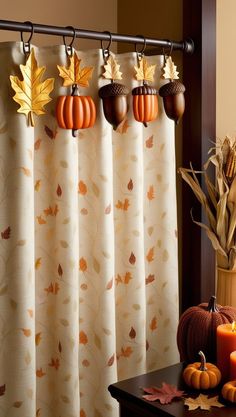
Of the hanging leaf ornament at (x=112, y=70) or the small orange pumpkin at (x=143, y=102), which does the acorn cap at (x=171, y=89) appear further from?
the hanging leaf ornament at (x=112, y=70)

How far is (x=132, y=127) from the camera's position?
1999mm

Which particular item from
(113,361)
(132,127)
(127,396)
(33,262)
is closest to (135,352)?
(113,361)

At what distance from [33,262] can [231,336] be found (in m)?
0.65

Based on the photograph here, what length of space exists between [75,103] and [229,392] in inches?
38.4

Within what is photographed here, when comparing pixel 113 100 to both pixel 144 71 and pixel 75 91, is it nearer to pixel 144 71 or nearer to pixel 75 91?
pixel 75 91

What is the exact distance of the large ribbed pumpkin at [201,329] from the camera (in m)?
1.84

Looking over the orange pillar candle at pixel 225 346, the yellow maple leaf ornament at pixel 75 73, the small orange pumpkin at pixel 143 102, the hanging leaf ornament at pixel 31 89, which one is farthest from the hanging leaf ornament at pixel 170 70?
the orange pillar candle at pixel 225 346

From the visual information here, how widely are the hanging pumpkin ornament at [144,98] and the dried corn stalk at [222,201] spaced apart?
10.0 inches

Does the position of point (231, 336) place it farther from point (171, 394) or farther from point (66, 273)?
point (66, 273)

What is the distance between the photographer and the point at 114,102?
1.85 meters

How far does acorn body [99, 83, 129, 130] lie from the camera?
185 centimetres

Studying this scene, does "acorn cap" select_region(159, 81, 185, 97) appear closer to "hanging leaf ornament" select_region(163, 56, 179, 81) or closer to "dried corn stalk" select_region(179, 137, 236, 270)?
"hanging leaf ornament" select_region(163, 56, 179, 81)

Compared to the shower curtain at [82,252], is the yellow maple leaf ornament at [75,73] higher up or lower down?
higher up

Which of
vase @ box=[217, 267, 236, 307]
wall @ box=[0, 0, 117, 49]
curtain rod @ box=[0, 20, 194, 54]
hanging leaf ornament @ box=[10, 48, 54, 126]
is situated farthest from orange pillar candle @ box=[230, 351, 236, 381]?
wall @ box=[0, 0, 117, 49]
